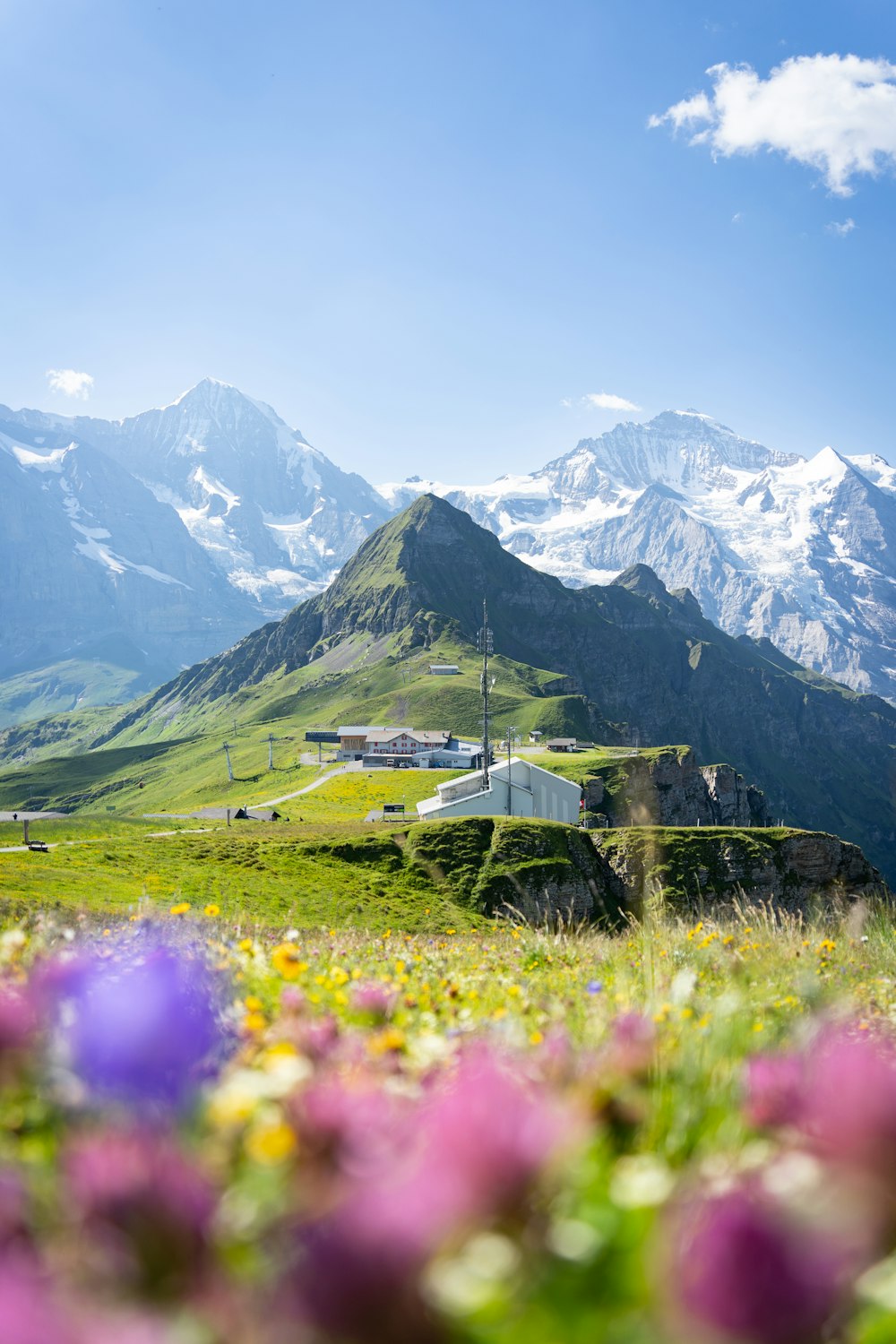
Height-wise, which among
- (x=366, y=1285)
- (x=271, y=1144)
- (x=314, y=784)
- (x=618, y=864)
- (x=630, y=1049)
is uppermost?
(x=366, y=1285)

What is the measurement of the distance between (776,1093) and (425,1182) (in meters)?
1.76

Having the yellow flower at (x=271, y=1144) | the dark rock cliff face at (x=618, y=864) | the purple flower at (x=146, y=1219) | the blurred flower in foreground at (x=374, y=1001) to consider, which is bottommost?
the dark rock cliff face at (x=618, y=864)

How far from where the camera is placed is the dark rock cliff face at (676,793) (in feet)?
356

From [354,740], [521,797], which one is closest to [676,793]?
[521,797]

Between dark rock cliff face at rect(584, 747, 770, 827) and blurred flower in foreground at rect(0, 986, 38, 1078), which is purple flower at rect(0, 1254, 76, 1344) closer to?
blurred flower in foreground at rect(0, 986, 38, 1078)

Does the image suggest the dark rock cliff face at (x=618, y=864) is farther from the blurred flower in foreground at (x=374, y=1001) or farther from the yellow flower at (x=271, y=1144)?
the yellow flower at (x=271, y=1144)

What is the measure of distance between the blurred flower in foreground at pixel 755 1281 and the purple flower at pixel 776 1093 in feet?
3.87

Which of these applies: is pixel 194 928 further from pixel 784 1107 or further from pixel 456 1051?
pixel 784 1107

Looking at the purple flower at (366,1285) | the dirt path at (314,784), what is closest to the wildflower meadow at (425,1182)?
the purple flower at (366,1285)

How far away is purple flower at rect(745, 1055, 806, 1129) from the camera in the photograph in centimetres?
268

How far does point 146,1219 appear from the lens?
1.62 m

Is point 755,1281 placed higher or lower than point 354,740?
higher

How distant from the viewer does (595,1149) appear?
2443mm

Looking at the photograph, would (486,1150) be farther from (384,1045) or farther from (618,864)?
(618,864)
